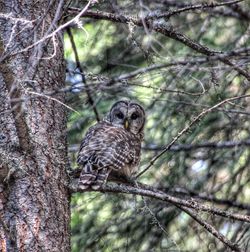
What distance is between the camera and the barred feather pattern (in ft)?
14.7

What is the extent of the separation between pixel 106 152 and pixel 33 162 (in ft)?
4.10

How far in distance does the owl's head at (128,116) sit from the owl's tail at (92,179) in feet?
4.18

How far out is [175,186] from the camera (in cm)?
522

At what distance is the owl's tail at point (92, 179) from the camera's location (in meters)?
4.02

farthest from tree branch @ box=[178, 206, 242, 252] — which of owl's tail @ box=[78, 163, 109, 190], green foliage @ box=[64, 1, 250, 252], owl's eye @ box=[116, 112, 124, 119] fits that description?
owl's eye @ box=[116, 112, 124, 119]

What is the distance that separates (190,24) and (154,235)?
5.85 ft

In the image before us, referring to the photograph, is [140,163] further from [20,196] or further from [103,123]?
[20,196]

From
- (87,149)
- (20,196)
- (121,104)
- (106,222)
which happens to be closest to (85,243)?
(106,222)

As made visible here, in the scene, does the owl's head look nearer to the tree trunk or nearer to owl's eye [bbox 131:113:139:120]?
owl's eye [bbox 131:113:139:120]

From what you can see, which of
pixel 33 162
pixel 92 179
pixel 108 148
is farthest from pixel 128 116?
pixel 33 162

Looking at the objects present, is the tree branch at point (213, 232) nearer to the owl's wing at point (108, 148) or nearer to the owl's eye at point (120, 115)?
the owl's wing at point (108, 148)

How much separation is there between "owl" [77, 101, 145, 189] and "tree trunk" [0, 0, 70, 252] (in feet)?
0.96

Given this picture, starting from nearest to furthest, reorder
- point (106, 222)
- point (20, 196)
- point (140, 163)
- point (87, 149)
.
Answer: point (20, 196) < point (87, 149) < point (106, 222) < point (140, 163)

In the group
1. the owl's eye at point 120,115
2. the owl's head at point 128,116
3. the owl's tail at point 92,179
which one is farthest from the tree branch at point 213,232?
the owl's eye at point 120,115
